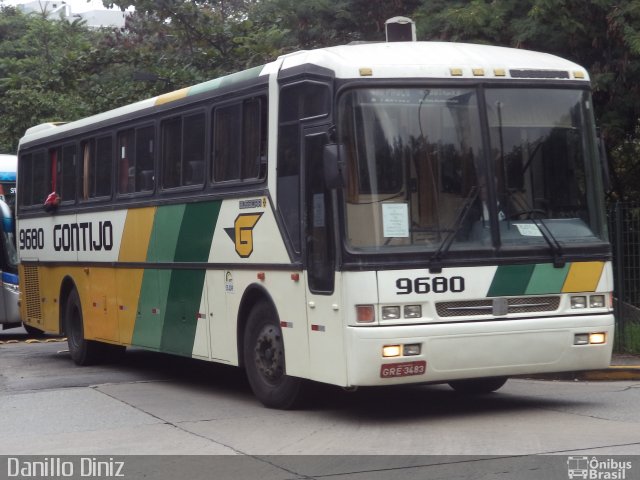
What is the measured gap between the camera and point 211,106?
12336 mm

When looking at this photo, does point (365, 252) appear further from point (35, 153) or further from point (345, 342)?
point (35, 153)

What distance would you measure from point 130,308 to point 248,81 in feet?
13.6

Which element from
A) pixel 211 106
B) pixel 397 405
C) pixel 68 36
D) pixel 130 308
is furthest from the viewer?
pixel 68 36

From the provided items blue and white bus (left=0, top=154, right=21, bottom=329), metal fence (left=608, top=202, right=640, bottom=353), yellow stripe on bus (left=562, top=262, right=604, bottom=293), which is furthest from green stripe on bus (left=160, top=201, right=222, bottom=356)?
blue and white bus (left=0, top=154, right=21, bottom=329)

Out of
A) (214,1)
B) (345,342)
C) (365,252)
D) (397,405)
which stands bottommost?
(397,405)

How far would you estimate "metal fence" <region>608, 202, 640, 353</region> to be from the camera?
15102 mm

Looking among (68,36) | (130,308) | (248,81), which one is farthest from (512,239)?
(68,36)

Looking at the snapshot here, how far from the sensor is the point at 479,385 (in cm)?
1194

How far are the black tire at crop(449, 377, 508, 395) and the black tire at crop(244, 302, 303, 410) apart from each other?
1.81 m

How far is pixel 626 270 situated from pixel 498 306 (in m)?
5.98

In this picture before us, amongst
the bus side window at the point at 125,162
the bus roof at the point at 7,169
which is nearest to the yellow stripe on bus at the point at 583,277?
the bus side window at the point at 125,162

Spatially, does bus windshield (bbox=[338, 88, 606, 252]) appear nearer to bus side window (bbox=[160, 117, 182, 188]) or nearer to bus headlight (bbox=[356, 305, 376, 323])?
bus headlight (bbox=[356, 305, 376, 323])
